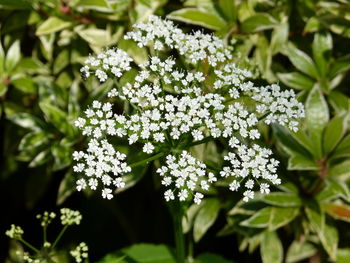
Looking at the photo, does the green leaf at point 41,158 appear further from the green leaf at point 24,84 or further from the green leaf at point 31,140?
the green leaf at point 24,84

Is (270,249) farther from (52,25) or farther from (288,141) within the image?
(52,25)

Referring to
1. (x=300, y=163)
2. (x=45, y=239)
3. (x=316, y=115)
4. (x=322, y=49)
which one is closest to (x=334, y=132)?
(x=316, y=115)

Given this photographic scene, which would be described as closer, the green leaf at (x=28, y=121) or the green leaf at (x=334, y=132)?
the green leaf at (x=334, y=132)

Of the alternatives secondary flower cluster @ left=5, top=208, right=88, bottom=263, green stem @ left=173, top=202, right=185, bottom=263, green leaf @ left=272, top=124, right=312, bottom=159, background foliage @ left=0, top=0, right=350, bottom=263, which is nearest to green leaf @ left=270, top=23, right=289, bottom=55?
background foliage @ left=0, top=0, right=350, bottom=263

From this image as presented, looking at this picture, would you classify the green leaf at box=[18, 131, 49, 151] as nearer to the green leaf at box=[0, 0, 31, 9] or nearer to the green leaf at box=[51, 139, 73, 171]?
the green leaf at box=[51, 139, 73, 171]

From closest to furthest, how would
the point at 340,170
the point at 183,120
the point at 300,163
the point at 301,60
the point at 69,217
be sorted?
1. the point at 183,120
2. the point at 69,217
3. the point at 300,163
4. the point at 340,170
5. the point at 301,60

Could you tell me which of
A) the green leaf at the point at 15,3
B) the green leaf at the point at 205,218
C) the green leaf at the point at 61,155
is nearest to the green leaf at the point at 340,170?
the green leaf at the point at 205,218

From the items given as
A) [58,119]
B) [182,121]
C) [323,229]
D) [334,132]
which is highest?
[182,121]
